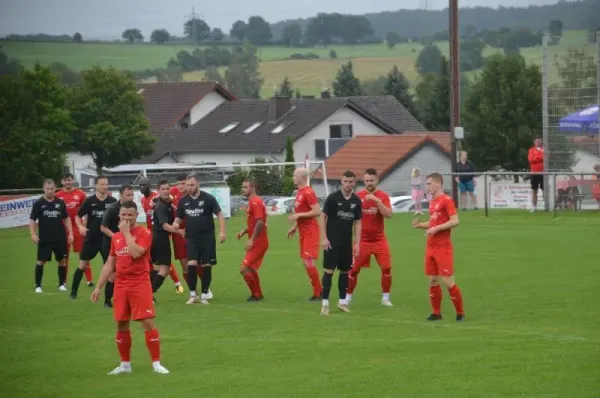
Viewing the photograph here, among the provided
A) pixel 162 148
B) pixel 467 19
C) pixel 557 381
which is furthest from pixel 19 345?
pixel 467 19

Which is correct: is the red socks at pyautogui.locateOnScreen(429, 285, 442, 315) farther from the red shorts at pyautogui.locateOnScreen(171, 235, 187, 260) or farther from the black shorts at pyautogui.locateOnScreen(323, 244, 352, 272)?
the red shorts at pyautogui.locateOnScreen(171, 235, 187, 260)

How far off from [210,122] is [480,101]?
26587 mm

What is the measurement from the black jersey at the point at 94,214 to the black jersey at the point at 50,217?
1.06 m

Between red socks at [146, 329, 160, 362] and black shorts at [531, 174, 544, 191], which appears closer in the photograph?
red socks at [146, 329, 160, 362]

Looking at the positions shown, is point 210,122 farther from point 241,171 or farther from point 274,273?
point 274,273

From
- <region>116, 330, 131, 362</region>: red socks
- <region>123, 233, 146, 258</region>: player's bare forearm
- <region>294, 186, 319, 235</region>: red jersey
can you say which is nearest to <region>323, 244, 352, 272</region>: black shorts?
<region>294, 186, 319, 235</region>: red jersey

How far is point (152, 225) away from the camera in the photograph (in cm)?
1930

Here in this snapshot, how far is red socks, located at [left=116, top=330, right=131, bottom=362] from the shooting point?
12453 mm

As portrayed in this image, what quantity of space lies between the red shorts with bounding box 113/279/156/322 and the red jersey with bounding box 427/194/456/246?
475cm

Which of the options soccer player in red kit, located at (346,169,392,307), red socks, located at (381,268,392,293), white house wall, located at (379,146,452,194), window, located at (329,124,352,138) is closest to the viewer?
soccer player in red kit, located at (346,169,392,307)

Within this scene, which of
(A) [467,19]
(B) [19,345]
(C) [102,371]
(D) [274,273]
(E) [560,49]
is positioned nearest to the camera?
(C) [102,371]

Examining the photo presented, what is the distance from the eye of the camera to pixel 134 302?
12.3m

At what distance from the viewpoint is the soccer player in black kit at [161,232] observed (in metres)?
18.8

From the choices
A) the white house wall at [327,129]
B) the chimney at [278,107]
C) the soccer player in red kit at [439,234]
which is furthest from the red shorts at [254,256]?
the chimney at [278,107]
